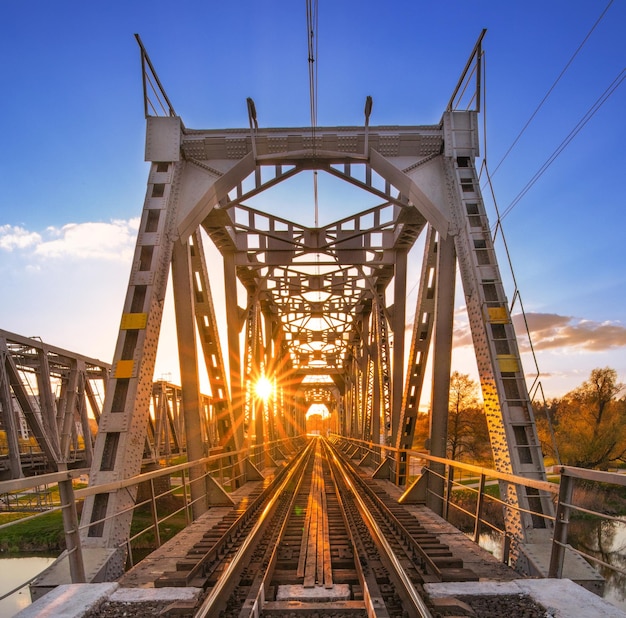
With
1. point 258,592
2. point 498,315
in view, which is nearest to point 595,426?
point 498,315

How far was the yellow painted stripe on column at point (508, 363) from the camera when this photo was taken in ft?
23.5

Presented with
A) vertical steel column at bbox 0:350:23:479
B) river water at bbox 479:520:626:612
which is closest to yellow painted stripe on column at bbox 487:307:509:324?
vertical steel column at bbox 0:350:23:479

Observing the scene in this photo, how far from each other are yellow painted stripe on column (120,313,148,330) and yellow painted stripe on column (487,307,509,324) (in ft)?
18.1

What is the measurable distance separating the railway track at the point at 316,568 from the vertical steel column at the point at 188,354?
6.40 ft

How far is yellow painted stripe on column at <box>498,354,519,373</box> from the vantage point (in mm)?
7175

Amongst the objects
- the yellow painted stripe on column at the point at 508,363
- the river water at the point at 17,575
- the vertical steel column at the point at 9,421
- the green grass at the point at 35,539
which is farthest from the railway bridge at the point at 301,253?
the green grass at the point at 35,539

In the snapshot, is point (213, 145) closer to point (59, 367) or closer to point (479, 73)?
point (479, 73)

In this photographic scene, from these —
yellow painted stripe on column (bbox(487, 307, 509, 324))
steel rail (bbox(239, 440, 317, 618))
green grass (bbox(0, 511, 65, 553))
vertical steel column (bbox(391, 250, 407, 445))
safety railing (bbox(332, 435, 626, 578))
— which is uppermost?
vertical steel column (bbox(391, 250, 407, 445))

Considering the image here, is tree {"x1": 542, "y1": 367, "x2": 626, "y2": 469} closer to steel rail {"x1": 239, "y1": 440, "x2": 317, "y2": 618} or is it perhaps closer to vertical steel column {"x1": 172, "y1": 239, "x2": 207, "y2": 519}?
vertical steel column {"x1": 172, "y1": 239, "x2": 207, "y2": 519}

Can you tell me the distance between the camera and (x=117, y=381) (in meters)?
7.31

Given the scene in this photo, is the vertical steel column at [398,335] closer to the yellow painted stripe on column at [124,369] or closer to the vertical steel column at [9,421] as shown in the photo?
the yellow painted stripe on column at [124,369]

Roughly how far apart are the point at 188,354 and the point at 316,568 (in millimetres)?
5493

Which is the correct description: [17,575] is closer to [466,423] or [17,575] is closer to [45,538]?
[45,538]

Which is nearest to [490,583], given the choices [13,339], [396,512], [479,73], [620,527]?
[396,512]
